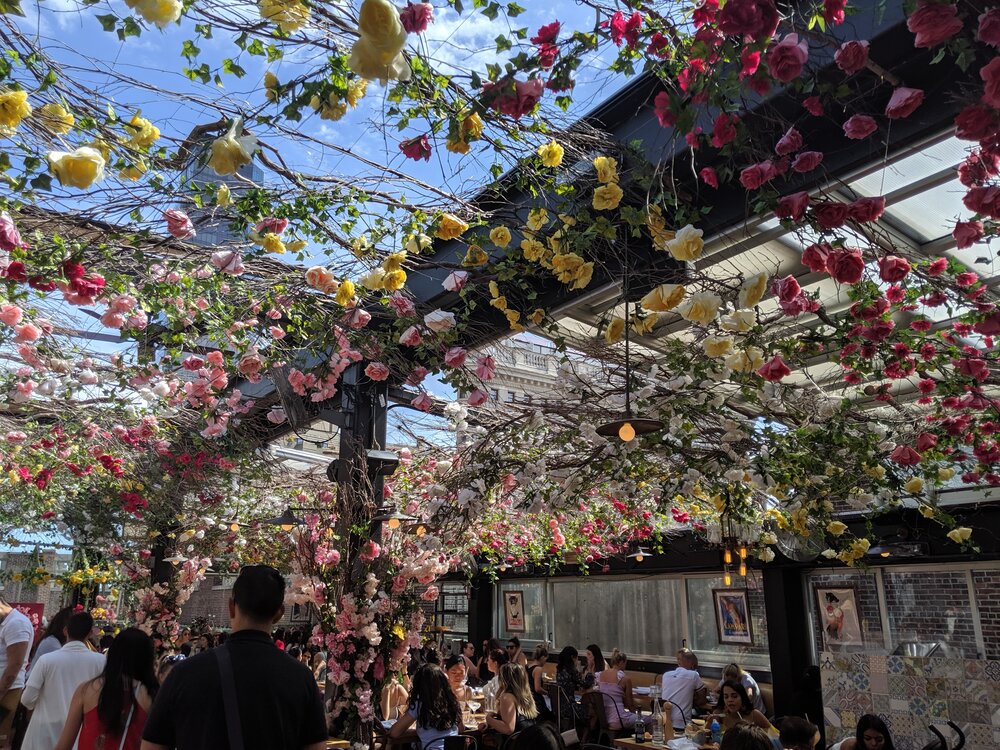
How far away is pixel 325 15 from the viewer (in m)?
2.61

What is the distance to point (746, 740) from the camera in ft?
10.00

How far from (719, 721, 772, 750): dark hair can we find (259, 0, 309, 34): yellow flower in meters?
3.09

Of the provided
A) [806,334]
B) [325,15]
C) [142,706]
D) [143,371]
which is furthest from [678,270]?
[143,371]

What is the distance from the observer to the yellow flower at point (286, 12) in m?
2.22

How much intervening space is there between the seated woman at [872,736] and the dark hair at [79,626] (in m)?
4.37

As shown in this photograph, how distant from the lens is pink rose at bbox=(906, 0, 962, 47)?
179cm

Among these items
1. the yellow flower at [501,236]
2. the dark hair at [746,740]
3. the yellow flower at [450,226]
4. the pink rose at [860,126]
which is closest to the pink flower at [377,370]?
the yellow flower at [501,236]

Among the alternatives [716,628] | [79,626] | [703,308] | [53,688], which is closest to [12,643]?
[79,626]

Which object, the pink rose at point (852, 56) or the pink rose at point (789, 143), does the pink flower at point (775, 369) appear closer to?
the pink rose at point (789, 143)

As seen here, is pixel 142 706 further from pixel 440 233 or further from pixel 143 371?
pixel 143 371

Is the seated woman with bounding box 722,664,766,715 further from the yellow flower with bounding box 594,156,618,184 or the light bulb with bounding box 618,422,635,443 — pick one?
the yellow flower with bounding box 594,156,618,184

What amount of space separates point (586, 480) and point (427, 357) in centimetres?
164

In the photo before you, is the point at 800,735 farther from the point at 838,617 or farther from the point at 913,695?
the point at 838,617

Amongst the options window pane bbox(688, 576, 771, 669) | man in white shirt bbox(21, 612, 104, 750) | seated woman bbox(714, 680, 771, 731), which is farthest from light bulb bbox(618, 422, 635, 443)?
window pane bbox(688, 576, 771, 669)
